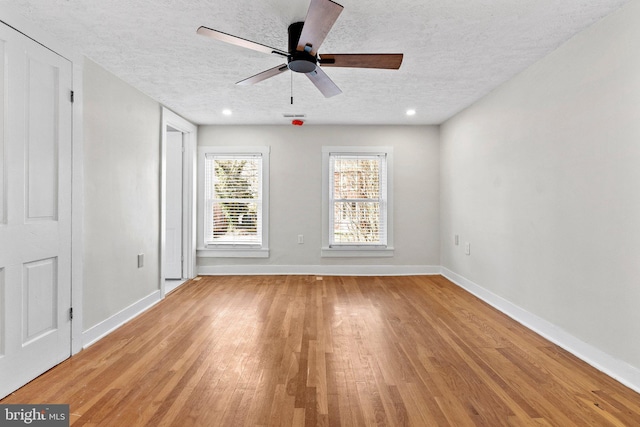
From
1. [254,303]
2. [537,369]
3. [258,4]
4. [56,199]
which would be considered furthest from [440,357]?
[56,199]

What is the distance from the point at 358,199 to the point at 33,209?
4.02 m

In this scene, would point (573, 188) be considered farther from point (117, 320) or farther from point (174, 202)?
point (174, 202)

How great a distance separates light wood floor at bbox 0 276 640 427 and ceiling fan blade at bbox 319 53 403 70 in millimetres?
2135

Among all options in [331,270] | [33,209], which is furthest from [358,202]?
[33,209]

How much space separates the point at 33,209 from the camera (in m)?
2.20

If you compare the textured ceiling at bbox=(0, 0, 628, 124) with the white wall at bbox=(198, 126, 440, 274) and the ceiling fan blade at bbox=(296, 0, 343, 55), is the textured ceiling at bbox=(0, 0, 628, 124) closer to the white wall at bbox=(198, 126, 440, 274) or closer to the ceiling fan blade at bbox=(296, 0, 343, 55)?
the ceiling fan blade at bbox=(296, 0, 343, 55)

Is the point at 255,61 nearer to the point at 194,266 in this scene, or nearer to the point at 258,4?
the point at 258,4

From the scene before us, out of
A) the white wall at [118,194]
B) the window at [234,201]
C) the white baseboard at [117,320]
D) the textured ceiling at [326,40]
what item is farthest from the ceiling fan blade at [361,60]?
the window at [234,201]

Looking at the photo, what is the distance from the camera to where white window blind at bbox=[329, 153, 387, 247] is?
530 cm

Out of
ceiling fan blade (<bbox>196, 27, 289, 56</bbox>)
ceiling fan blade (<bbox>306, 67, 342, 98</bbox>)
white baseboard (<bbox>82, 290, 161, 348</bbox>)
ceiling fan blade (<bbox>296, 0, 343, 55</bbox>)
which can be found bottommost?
white baseboard (<bbox>82, 290, 161, 348</bbox>)

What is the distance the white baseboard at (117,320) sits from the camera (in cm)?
274

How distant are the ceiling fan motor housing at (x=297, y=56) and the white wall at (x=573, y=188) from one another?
2.02m

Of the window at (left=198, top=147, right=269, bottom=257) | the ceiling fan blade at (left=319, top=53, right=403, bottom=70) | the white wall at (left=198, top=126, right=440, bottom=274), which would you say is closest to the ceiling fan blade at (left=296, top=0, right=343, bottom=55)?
the ceiling fan blade at (left=319, top=53, right=403, bottom=70)

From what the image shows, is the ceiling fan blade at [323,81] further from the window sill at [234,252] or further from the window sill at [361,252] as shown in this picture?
the window sill at [234,252]
